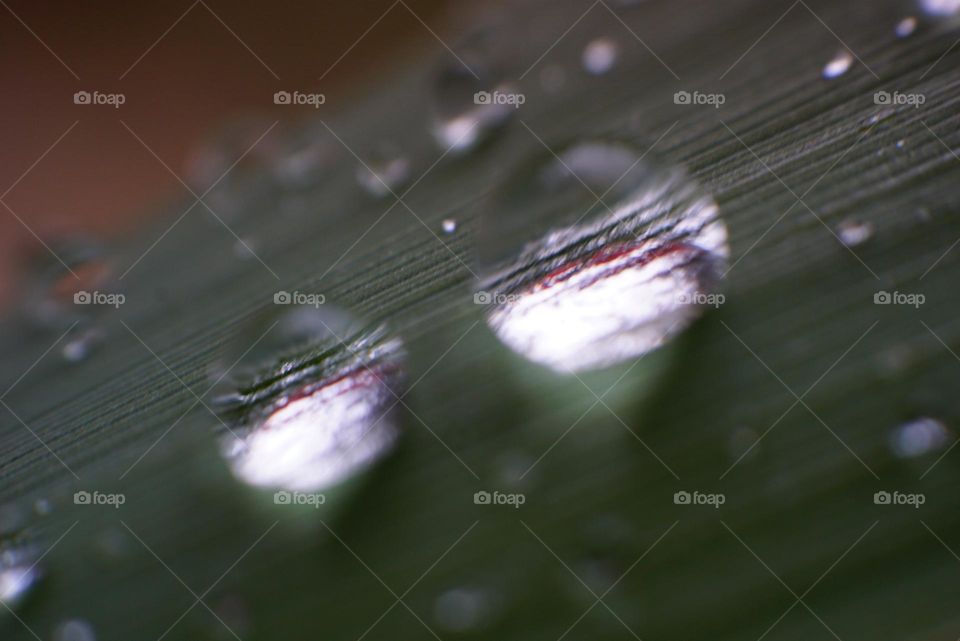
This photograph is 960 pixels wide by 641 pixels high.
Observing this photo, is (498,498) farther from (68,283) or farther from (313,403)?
(68,283)

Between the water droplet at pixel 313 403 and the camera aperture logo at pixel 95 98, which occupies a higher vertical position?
the camera aperture logo at pixel 95 98

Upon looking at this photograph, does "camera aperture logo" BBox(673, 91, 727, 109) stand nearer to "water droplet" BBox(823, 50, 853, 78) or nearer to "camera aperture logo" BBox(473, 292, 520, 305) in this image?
"water droplet" BBox(823, 50, 853, 78)

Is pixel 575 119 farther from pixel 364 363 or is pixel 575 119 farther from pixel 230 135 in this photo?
pixel 230 135

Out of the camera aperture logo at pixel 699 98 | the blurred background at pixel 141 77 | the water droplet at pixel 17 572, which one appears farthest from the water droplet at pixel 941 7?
the blurred background at pixel 141 77

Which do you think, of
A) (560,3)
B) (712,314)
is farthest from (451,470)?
(560,3)

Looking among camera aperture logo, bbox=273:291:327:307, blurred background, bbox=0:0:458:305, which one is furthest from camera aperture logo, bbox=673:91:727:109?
blurred background, bbox=0:0:458:305

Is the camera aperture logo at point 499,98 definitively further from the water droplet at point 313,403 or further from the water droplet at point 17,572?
the water droplet at point 17,572
